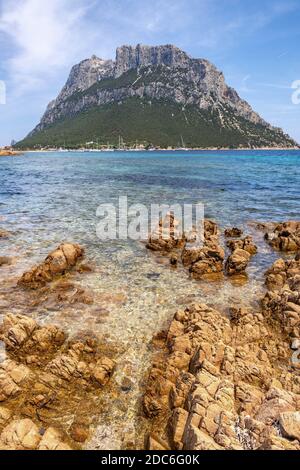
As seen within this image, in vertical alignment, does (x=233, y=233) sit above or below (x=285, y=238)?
below

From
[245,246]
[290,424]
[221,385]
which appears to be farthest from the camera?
[245,246]

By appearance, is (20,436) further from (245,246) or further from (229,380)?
(245,246)

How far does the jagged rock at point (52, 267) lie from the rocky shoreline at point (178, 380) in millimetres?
1191

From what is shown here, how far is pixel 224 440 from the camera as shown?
6824 mm

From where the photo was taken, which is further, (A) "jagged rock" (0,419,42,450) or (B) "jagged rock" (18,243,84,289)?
(B) "jagged rock" (18,243,84,289)

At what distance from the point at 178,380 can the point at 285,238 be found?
1625 centimetres

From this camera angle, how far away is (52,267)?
55.8ft

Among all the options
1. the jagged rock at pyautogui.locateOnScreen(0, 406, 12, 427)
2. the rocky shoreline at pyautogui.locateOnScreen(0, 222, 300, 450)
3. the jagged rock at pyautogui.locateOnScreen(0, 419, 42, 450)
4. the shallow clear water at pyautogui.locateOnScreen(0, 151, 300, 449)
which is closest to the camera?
the jagged rock at pyautogui.locateOnScreen(0, 419, 42, 450)

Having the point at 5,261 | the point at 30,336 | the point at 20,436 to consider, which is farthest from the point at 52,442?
the point at 5,261

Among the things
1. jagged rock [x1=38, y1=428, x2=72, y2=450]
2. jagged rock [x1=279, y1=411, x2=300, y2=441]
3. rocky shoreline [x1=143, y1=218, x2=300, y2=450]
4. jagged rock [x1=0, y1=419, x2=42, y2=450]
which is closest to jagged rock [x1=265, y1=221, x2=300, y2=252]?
rocky shoreline [x1=143, y1=218, x2=300, y2=450]

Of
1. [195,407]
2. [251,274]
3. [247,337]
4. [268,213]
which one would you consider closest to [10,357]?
[195,407]

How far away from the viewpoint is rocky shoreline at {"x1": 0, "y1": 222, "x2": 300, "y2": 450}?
285 inches

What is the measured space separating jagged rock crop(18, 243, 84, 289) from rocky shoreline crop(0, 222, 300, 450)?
119cm

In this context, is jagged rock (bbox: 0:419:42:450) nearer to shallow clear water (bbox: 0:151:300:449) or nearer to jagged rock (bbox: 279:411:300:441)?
shallow clear water (bbox: 0:151:300:449)
